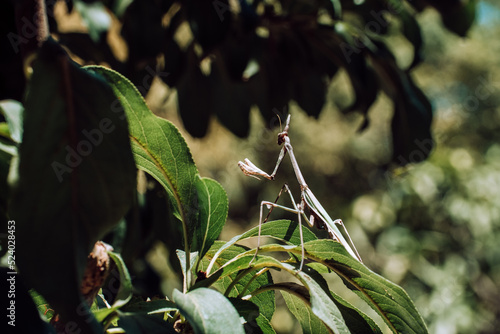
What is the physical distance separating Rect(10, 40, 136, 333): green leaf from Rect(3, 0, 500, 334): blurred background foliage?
0.47m

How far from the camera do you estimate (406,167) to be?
0.85m

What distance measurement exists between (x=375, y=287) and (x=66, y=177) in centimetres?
25

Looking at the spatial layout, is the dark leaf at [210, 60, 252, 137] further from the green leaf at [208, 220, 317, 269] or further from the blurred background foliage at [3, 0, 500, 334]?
the green leaf at [208, 220, 317, 269]

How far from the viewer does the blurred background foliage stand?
892 millimetres

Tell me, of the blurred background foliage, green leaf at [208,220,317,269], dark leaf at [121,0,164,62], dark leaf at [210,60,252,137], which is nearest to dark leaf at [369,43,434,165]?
the blurred background foliage

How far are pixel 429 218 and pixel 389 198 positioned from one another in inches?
10.8

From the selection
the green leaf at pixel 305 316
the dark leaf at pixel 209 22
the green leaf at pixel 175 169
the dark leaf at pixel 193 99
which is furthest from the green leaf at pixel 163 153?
the dark leaf at pixel 193 99

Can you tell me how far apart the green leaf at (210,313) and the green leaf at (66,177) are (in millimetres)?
57

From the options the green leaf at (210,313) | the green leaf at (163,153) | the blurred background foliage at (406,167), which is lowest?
the blurred background foliage at (406,167)

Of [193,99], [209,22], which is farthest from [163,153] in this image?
[193,99]

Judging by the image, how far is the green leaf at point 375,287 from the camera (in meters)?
0.36

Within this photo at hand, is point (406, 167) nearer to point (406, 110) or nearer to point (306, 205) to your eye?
point (406, 110)

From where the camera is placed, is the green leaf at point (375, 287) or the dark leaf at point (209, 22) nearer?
the green leaf at point (375, 287)

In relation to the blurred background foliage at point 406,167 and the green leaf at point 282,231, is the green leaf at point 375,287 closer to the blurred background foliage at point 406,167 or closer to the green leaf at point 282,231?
the green leaf at point 282,231
